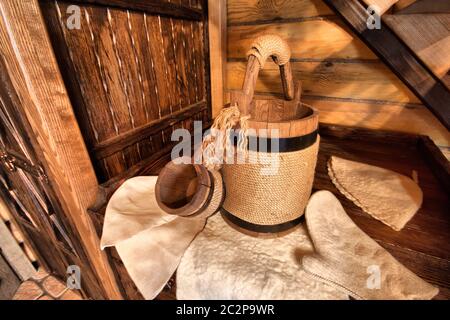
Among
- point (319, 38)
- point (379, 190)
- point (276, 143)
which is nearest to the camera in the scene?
point (276, 143)

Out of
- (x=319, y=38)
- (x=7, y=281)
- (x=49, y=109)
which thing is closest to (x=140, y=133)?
(x=49, y=109)

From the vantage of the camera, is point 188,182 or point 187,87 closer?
point 188,182

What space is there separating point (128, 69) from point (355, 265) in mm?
913

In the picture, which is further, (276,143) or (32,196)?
(32,196)

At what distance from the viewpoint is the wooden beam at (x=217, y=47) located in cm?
117

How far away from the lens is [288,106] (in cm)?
68

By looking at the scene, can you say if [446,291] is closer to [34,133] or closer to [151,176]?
[151,176]

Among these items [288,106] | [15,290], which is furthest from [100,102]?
[15,290]

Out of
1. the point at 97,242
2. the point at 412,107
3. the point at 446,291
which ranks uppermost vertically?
the point at 412,107

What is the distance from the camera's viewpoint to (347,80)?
1077mm

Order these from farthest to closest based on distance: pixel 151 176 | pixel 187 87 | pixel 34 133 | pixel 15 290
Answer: pixel 15 290, pixel 187 87, pixel 151 176, pixel 34 133

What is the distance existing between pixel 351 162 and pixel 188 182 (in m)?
0.68

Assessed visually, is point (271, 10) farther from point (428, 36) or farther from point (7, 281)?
point (7, 281)

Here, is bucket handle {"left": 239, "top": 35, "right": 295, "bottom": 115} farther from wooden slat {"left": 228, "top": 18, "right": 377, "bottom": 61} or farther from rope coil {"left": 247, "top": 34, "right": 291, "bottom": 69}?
wooden slat {"left": 228, "top": 18, "right": 377, "bottom": 61}
